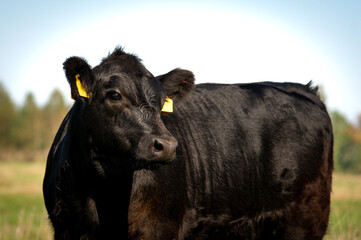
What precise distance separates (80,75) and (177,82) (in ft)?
4.06

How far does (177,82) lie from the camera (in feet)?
18.0

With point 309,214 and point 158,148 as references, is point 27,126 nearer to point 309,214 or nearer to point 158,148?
point 309,214

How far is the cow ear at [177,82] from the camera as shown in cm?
545

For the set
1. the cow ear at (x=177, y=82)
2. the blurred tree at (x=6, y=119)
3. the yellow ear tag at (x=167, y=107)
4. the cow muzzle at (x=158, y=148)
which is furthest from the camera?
the blurred tree at (x=6, y=119)

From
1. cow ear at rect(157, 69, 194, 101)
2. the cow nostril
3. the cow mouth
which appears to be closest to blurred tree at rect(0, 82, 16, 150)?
cow ear at rect(157, 69, 194, 101)

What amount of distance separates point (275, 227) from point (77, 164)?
9.37 ft

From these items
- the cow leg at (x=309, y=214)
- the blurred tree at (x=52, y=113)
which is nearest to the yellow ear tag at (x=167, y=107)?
the cow leg at (x=309, y=214)

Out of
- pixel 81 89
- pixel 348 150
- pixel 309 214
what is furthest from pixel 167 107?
pixel 348 150

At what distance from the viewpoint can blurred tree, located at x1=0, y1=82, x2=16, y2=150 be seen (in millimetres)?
104375

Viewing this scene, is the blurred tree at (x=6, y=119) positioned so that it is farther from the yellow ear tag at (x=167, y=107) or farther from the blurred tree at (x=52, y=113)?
the yellow ear tag at (x=167, y=107)

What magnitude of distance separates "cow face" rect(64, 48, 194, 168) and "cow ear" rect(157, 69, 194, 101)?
1.86ft

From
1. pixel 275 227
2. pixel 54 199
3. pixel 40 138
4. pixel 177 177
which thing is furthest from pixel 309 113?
pixel 40 138

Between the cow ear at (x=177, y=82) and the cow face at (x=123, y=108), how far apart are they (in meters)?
0.57

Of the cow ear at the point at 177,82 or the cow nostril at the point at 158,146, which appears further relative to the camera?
the cow ear at the point at 177,82
